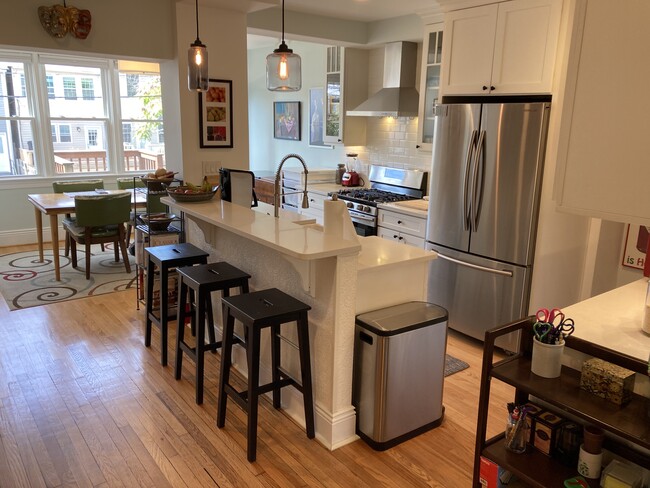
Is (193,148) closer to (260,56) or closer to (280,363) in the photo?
(280,363)

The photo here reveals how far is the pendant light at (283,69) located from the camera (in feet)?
9.59

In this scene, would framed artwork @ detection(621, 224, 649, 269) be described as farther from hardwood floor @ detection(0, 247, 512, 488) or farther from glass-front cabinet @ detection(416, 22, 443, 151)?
glass-front cabinet @ detection(416, 22, 443, 151)

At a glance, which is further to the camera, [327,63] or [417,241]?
[327,63]

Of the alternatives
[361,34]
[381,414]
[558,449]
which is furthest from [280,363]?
[361,34]

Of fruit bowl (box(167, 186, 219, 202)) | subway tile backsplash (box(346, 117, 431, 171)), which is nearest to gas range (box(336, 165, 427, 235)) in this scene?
subway tile backsplash (box(346, 117, 431, 171))

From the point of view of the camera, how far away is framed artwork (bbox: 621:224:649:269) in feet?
10.0

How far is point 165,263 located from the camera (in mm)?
3328

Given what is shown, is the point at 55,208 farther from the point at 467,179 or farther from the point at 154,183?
the point at 467,179

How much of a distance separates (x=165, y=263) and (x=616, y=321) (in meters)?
2.56

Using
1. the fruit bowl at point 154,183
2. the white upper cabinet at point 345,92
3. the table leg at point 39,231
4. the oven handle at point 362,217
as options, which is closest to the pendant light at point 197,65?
the fruit bowl at point 154,183

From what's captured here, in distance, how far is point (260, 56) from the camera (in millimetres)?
8117

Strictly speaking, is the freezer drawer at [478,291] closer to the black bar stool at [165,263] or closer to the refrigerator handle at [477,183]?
the refrigerator handle at [477,183]

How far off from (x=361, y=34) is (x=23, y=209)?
187 inches

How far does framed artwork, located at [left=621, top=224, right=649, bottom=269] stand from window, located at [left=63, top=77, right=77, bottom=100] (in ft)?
21.8
